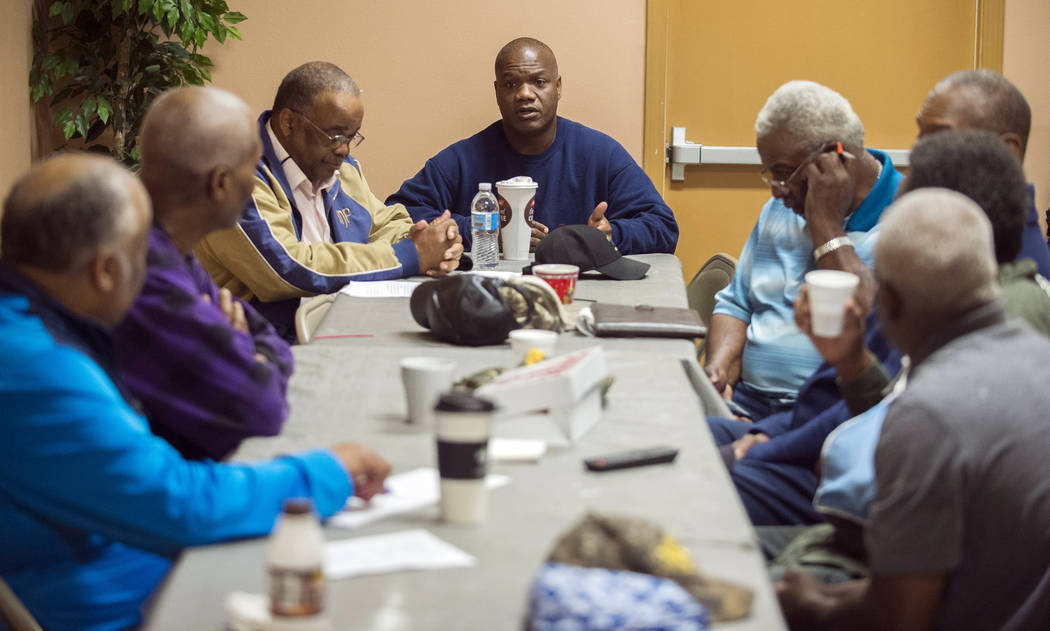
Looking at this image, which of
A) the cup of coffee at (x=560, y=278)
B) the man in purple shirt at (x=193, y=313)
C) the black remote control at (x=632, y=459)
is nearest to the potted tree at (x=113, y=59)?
the cup of coffee at (x=560, y=278)

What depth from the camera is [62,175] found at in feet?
5.06

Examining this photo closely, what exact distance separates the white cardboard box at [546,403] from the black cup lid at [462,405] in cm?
37

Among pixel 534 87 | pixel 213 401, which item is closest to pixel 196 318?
pixel 213 401

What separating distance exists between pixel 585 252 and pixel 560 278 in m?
0.56

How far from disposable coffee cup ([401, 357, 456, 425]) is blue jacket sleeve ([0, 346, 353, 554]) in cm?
48

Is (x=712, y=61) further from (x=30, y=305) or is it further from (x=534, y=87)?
(x=30, y=305)

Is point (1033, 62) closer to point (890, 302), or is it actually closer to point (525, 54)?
point (525, 54)

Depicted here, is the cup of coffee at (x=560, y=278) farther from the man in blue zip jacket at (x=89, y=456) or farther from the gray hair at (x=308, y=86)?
the man in blue zip jacket at (x=89, y=456)

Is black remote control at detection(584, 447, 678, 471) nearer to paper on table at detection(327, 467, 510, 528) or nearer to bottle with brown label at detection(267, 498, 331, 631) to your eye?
paper on table at detection(327, 467, 510, 528)

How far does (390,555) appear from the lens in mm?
1378

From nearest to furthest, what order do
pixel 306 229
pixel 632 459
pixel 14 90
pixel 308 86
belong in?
pixel 632 459 → pixel 308 86 → pixel 306 229 → pixel 14 90

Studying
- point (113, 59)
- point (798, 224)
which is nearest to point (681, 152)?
point (798, 224)

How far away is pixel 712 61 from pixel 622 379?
3.41 metres

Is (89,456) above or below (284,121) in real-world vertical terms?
below
